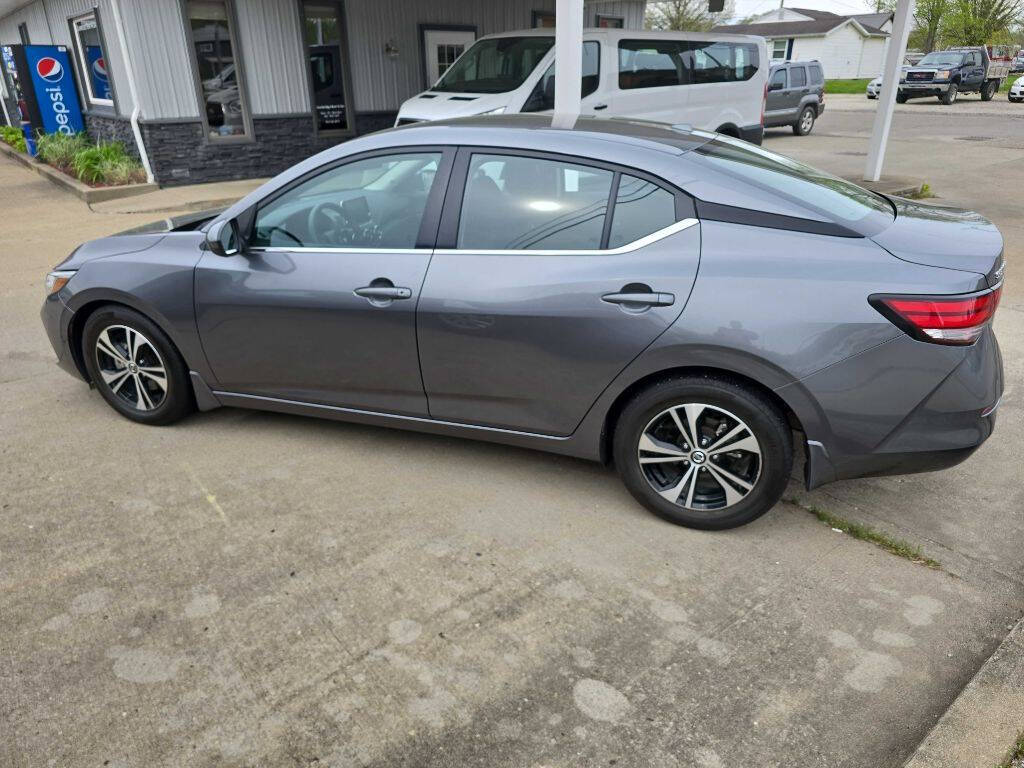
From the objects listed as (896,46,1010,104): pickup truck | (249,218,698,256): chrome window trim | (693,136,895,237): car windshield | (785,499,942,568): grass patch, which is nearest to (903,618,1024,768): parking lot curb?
(785,499,942,568): grass patch

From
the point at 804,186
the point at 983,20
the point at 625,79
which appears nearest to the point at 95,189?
the point at 625,79

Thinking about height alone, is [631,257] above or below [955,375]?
above

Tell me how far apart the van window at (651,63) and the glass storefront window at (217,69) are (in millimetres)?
5750

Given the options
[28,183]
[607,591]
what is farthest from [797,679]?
[28,183]

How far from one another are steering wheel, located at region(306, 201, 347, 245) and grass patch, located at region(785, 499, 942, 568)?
246cm

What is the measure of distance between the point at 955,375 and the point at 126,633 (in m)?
3.07

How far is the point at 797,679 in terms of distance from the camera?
2.48 m

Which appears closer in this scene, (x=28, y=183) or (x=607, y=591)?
(x=607, y=591)

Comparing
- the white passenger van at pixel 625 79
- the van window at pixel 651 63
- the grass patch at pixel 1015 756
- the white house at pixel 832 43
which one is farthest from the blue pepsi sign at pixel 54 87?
the white house at pixel 832 43

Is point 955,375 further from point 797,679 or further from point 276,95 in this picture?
point 276,95

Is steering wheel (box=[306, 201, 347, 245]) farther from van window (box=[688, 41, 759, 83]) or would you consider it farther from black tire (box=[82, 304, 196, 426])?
van window (box=[688, 41, 759, 83])

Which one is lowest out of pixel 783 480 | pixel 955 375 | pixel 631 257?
pixel 783 480

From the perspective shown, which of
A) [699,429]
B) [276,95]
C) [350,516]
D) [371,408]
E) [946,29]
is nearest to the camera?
[699,429]

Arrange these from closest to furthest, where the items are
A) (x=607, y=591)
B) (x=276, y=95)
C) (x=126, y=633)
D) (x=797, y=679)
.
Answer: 1. (x=797, y=679)
2. (x=126, y=633)
3. (x=607, y=591)
4. (x=276, y=95)
